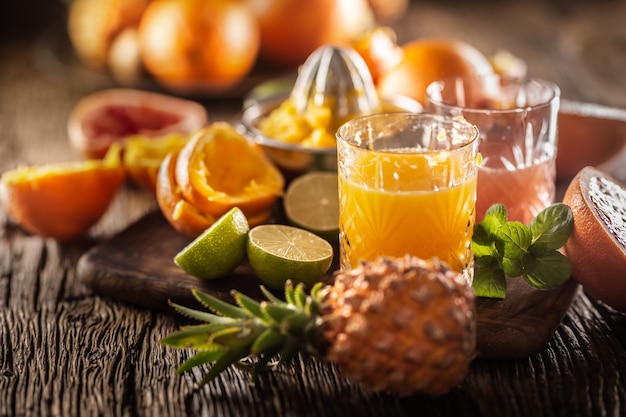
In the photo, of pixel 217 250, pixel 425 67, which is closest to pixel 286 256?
pixel 217 250

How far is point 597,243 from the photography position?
136 cm

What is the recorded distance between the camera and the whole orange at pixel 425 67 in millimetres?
2029

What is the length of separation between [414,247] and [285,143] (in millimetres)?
539

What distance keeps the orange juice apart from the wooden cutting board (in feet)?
0.41

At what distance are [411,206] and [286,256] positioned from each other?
0.24m

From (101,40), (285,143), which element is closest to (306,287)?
(285,143)

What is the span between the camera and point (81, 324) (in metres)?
1.48

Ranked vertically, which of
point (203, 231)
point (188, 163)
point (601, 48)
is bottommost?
point (601, 48)

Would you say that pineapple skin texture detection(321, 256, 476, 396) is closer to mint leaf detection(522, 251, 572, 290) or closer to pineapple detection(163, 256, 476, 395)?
pineapple detection(163, 256, 476, 395)

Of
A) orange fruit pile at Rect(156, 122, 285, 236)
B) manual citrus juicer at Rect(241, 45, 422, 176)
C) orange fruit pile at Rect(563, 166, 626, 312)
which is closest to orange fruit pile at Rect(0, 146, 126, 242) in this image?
orange fruit pile at Rect(156, 122, 285, 236)

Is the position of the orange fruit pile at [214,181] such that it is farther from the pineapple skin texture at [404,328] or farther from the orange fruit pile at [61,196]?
the pineapple skin texture at [404,328]

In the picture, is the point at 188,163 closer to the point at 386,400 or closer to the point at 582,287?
the point at 386,400

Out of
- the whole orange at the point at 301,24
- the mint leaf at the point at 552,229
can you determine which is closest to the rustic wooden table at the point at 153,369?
the mint leaf at the point at 552,229

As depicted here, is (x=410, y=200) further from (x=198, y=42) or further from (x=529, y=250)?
(x=198, y=42)
